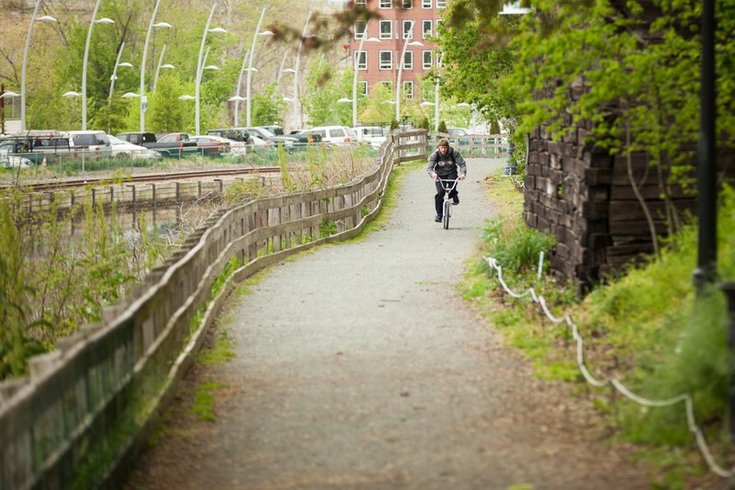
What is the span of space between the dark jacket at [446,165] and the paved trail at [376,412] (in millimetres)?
10417

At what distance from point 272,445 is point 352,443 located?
1.74 ft

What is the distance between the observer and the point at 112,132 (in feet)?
257

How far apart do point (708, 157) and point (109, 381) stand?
15.5ft

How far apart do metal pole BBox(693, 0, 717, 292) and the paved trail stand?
59.0 inches

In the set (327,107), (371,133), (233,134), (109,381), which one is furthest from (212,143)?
(109,381)

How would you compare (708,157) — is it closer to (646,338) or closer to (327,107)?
(646,338)

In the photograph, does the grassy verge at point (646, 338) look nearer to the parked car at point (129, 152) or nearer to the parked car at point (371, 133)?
the parked car at point (129, 152)

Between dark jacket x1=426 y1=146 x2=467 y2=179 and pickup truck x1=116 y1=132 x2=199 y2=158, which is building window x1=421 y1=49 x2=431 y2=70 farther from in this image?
dark jacket x1=426 y1=146 x2=467 y2=179

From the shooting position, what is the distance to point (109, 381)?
8320 millimetres

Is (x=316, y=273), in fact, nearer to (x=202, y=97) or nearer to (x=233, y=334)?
(x=233, y=334)

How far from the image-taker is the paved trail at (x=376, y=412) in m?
8.47

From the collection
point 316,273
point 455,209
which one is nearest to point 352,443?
point 316,273

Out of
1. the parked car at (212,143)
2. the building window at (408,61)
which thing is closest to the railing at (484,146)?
the parked car at (212,143)

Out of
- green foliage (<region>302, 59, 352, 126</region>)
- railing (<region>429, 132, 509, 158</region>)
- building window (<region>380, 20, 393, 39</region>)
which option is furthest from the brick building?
railing (<region>429, 132, 509, 158</region>)
